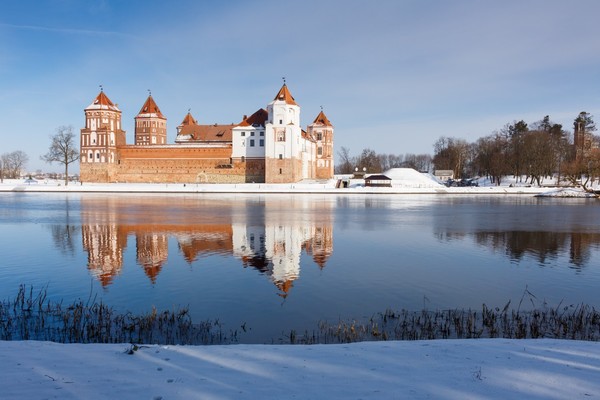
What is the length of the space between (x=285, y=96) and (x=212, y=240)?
1969 inches

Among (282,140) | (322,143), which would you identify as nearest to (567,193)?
(282,140)

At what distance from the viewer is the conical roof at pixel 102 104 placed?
228ft

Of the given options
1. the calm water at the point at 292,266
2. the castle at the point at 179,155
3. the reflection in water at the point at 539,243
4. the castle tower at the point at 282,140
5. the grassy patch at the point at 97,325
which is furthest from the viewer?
the castle at the point at 179,155

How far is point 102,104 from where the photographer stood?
228ft

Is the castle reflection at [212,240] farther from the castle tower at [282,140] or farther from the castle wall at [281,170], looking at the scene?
the castle tower at [282,140]

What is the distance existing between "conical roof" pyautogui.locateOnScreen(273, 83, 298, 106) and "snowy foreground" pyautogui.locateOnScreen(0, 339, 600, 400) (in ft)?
199

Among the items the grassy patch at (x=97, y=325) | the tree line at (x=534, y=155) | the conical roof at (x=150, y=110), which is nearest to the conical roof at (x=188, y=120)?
the conical roof at (x=150, y=110)

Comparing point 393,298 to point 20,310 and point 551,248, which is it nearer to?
point 20,310

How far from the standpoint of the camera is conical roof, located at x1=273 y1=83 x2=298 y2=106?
64.7 m

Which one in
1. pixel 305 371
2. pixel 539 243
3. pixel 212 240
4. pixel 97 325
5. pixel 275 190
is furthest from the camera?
pixel 275 190

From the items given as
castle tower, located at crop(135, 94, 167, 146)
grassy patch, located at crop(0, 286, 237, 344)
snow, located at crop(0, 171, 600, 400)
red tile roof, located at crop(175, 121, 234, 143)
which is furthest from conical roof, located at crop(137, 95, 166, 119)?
snow, located at crop(0, 171, 600, 400)

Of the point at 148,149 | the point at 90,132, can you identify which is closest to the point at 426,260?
the point at 148,149

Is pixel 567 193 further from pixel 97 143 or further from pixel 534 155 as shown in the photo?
pixel 97 143

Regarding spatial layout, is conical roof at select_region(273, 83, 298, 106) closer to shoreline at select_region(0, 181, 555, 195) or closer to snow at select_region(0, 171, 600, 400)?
shoreline at select_region(0, 181, 555, 195)
